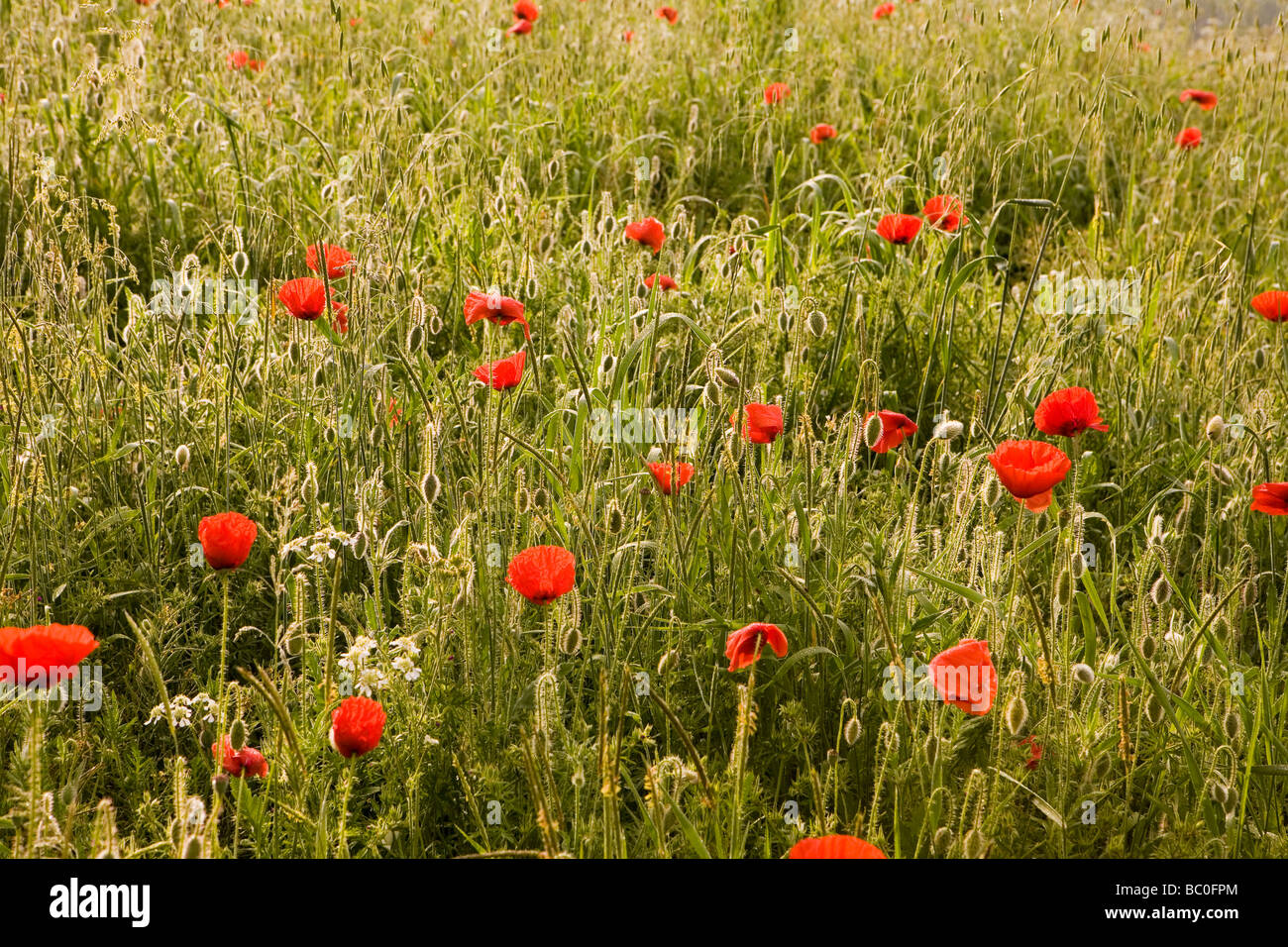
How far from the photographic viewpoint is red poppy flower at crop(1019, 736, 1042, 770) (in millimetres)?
1440

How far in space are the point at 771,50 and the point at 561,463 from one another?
10.6 ft

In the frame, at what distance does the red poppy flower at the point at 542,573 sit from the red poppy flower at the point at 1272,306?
161cm

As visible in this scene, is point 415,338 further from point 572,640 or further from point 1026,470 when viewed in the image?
point 1026,470

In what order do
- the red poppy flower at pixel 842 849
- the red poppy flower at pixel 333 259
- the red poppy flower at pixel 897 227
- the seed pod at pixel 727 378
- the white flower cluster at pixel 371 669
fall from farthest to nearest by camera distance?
the red poppy flower at pixel 897 227 → the red poppy flower at pixel 333 259 → the seed pod at pixel 727 378 → the white flower cluster at pixel 371 669 → the red poppy flower at pixel 842 849

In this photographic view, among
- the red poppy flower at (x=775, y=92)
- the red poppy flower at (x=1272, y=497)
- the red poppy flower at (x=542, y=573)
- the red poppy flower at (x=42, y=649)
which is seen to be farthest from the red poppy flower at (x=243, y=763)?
the red poppy flower at (x=775, y=92)

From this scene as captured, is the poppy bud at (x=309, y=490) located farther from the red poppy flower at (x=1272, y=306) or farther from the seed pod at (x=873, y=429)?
the red poppy flower at (x=1272, y=306)

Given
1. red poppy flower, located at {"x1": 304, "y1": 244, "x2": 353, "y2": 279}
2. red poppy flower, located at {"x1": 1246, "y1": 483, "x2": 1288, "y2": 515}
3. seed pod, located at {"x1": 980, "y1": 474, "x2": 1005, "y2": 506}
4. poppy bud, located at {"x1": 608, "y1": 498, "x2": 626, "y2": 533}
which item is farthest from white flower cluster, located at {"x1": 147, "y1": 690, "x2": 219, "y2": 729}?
red poppy flower, located at {"x1": 1246, "y1": 483, "x2": 1288, "y2": 515}

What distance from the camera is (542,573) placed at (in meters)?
1.36

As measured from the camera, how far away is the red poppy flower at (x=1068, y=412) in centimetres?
169

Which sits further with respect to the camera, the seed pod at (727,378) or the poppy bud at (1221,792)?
the seed pod at (727,378)

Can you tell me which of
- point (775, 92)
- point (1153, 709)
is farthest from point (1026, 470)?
point (775, 92)

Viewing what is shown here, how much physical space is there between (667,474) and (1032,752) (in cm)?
60

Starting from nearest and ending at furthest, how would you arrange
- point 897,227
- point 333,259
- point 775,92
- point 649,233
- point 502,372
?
point 502,372 → point 333,259 → point 649,233 → point 897,227 → point 775,92
